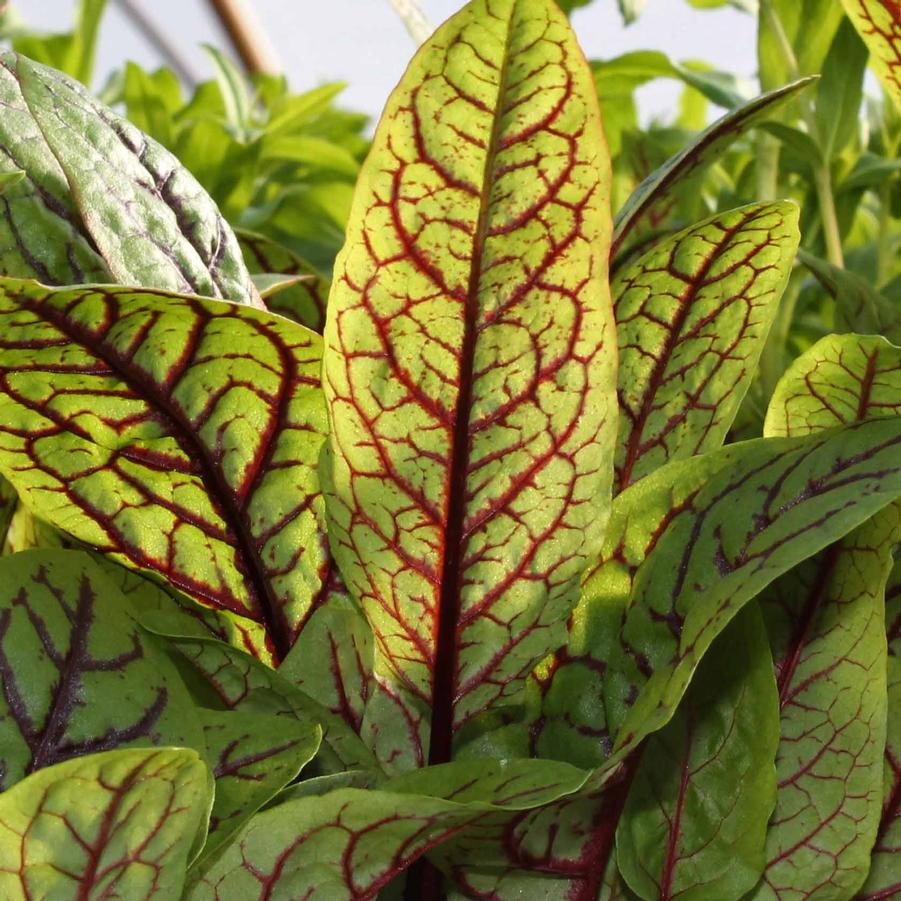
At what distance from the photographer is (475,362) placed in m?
0.39

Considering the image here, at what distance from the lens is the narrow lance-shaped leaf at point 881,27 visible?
1.84ft

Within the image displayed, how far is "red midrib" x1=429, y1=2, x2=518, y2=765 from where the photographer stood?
37 cm

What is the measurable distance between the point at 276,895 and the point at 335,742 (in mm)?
66

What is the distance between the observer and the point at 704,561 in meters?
0.39

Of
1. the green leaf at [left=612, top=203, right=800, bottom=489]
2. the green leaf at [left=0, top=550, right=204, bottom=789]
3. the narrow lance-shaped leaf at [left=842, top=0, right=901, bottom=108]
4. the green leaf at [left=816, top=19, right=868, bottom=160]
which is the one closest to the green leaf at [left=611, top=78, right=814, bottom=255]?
the green leaf at [left=612, top=203, right=800, bottom=489]

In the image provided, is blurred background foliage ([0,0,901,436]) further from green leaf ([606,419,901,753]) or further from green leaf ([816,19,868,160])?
green leaf ([606,419,901,753])

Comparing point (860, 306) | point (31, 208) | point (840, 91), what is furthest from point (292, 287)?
point (840, 91)

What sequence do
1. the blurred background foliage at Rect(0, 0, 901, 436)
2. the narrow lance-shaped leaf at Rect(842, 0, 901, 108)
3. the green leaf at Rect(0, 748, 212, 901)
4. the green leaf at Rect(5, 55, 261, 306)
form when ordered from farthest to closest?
1. the blurred background foliage at Rect(0, 0, 901, 436)
2. the narrow lance-shaped leaf at Rect(842, 0, 901, 108)
3. the green leaf at Rect(5, 55, 261, 306)
4. the green leaf at Rect(0, 748, 212, 901)

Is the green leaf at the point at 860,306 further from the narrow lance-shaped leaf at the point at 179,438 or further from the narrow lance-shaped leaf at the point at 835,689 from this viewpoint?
the narrow lance-shaped leaf at the point at 179,438

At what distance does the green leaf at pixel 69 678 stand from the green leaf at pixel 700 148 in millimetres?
240

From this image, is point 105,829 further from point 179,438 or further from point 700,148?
point 700,148

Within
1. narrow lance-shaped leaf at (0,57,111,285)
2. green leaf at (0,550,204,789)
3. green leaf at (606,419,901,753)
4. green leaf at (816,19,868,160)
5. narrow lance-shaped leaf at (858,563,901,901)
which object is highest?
green leaf at (816,19,868,160)

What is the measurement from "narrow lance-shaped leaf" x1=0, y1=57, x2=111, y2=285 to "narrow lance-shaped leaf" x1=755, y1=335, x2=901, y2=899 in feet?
0.99

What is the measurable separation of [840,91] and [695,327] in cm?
51
